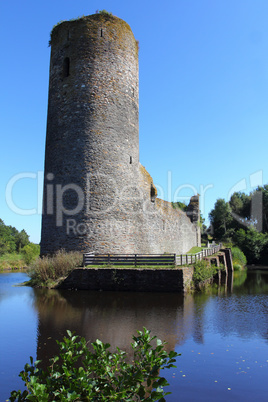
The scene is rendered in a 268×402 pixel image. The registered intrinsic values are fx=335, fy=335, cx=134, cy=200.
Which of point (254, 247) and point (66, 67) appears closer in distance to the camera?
point (66, 67)

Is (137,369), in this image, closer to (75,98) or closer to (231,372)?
(231,372)

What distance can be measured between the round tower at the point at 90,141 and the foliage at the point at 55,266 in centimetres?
106

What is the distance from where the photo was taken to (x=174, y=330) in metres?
7.78

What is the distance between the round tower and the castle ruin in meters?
0.05

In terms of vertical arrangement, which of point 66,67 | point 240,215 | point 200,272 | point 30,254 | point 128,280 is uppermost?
point 66,67

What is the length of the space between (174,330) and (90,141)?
11098 millimetres

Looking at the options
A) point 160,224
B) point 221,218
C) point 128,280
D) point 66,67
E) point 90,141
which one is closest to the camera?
point 128,280

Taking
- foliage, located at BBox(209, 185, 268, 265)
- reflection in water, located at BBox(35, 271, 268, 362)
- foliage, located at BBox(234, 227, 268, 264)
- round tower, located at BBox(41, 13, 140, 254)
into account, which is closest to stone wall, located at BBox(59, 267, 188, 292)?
reflection in water, located at BBox(35, 271, 268, 362)

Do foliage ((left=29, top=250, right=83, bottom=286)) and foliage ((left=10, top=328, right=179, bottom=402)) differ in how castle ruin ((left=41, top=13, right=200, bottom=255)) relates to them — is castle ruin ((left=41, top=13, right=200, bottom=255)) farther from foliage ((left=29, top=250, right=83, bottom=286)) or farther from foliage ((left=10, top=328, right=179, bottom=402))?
foliage ((left=10, top=328, right=179, bottom=402))

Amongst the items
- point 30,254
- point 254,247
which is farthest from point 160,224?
point 254,247

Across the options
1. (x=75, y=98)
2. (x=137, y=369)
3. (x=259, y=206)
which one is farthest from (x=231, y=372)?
(x=259, y=206)

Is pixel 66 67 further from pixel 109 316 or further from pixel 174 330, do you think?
pixel 174 330

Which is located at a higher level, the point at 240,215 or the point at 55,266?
the point at 240,215

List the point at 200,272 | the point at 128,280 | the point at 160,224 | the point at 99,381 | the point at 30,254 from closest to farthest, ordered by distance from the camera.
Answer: the point at 99,381 → the point at 128,280 → the point at 200,272 → the point at 160,224 → the point at 30,254
